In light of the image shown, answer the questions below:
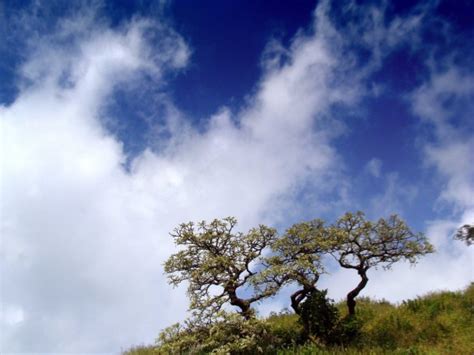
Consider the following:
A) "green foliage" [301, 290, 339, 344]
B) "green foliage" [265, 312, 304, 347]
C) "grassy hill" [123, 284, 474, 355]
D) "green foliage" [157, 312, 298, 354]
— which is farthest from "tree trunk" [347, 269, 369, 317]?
"green foliage" [157, 312, 298, 354]

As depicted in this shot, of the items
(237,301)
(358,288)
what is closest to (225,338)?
(237,301)

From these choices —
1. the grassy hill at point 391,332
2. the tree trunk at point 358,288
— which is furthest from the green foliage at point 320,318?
the tree trunk at point 358,288

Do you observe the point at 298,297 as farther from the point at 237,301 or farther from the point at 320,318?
the point at 237,301

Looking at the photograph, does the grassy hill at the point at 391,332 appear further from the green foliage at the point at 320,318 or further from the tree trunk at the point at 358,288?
the tree trunk at the point at 358,288

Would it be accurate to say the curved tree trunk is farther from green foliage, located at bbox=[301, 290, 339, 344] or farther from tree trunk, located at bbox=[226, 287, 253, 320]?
tree trunk, located at bbox=[226, 287, 253, 320]

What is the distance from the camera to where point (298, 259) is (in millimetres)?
18594

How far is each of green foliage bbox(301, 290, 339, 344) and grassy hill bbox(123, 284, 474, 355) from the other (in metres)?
0.41

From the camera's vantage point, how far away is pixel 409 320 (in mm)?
20406

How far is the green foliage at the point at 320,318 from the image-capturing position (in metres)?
18.1

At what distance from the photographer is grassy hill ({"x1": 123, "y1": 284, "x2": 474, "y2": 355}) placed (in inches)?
640

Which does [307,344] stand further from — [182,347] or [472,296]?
[472,296]

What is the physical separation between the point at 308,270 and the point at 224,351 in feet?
17.9

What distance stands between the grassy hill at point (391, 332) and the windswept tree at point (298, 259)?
1.68m

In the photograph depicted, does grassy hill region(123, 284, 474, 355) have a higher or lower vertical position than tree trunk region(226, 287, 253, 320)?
lower
